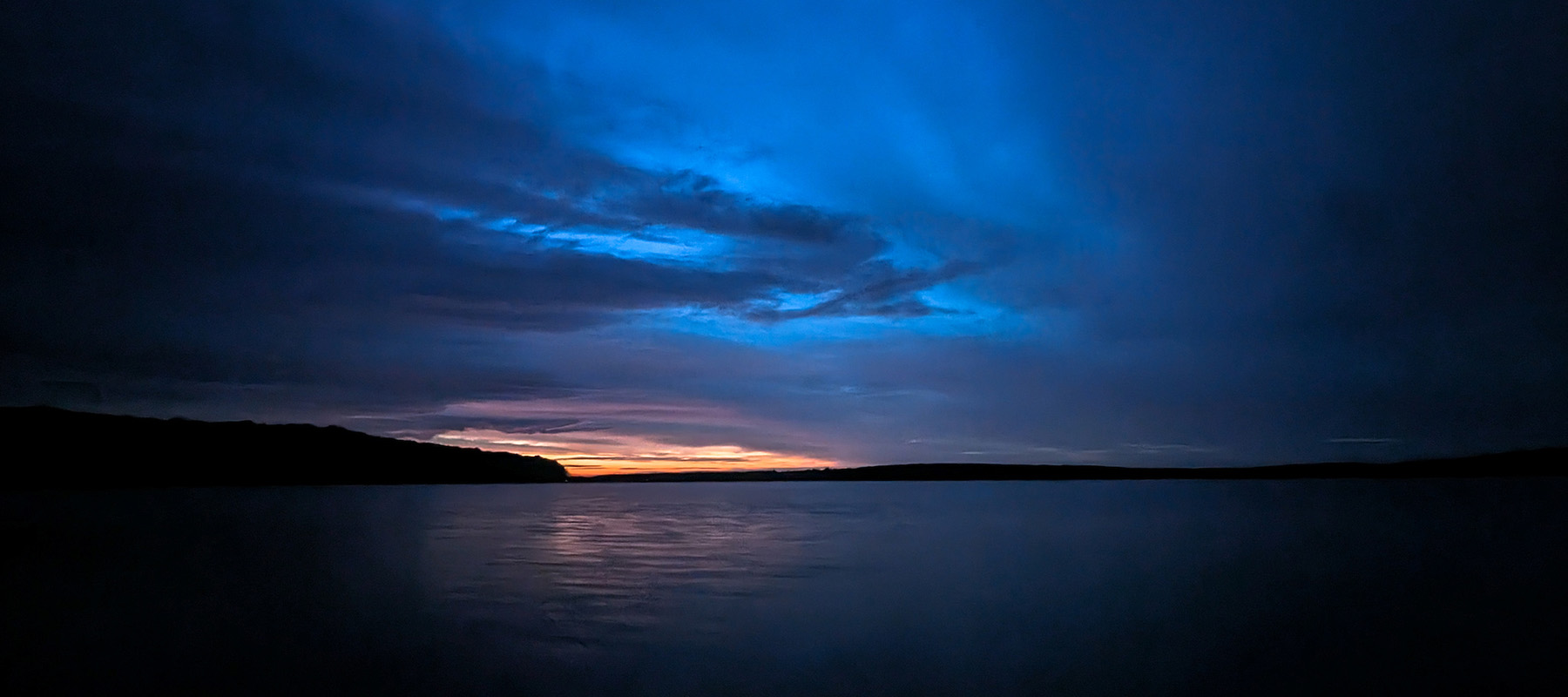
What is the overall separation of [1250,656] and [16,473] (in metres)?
145

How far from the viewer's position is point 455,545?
2697cm

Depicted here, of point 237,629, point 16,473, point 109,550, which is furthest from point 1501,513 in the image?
point 16,473

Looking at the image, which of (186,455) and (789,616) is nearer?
(789,616)

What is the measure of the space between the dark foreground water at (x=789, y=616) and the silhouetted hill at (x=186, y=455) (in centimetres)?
11289

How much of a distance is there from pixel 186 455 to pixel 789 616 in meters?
153

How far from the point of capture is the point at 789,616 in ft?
46.4

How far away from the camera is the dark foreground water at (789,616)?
10.3 m

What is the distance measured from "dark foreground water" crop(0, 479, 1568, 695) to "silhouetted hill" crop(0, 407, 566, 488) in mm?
112893

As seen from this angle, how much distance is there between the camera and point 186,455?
13362 centimetres

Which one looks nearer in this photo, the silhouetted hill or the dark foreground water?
the dark foreground water

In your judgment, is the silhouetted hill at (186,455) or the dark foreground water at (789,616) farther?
the silhouetted hill at (186,455)

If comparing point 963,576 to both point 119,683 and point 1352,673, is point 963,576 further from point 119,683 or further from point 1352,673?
point 119,683

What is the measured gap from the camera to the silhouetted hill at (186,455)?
11550 cm

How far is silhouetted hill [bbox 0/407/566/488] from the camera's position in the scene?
115500mm
